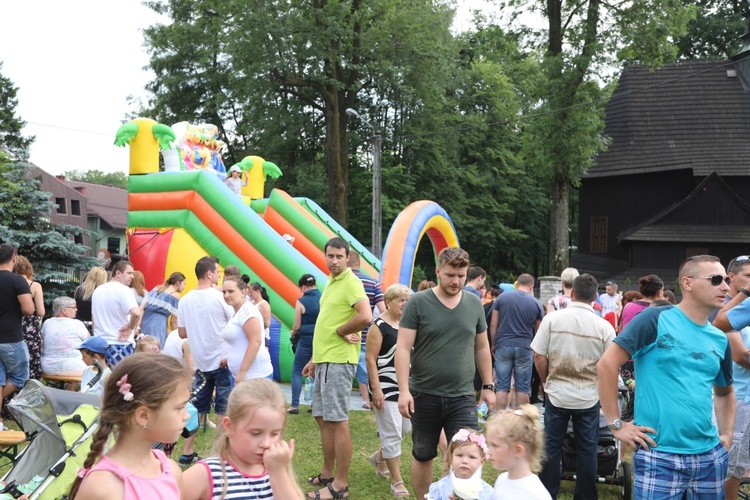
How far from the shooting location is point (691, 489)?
3758 millimetres

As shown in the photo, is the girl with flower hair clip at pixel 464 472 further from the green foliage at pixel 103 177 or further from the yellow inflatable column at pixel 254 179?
the green foliage at pixel 103 177

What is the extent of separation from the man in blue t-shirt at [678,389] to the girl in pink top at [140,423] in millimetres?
2247

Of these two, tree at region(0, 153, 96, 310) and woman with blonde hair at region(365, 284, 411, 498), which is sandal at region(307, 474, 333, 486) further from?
tree at region(0, 153, 96, 310)

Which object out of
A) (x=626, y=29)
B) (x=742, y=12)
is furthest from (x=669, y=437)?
(x=742, y=12)

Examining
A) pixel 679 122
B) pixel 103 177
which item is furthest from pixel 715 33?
pixel 103 177

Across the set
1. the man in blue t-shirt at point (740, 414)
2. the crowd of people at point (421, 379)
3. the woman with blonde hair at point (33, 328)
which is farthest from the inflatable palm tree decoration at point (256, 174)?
the man in blue t-shirt at point (740, 414)

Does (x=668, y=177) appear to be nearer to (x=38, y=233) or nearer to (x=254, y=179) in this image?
(x=254, y=179)

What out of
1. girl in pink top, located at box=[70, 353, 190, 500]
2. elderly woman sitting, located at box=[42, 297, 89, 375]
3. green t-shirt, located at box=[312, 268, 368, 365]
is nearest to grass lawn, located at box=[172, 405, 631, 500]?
green t-shirt, located at box=[312, 268, 368, 365]

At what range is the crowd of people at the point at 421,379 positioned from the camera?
272cm

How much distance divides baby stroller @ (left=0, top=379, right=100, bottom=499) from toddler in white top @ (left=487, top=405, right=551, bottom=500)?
2.51 m

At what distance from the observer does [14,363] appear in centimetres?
740

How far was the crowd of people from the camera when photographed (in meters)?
2.72

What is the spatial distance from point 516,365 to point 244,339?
142 inches

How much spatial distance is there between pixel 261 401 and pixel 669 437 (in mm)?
2142
